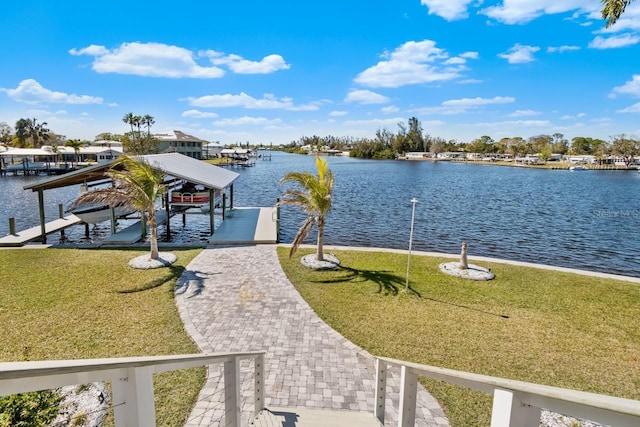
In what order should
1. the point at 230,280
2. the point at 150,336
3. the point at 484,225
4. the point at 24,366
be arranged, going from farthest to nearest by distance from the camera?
the point at 484,225
the point at 230,280
the point at 150,336
the point at 24,366

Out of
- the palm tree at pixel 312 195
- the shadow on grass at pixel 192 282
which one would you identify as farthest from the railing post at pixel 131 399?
the palm tree at pixel 312 195

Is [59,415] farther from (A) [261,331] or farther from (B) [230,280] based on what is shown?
(B) [230,280]

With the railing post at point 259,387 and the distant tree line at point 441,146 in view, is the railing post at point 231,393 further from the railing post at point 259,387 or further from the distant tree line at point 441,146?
the distant tree line at point 441,146

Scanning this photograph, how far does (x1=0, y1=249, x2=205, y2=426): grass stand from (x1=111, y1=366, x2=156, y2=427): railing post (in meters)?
4.02

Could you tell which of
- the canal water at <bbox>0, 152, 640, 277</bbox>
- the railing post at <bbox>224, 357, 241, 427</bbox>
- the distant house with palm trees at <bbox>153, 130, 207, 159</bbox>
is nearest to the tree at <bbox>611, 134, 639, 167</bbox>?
the canal water at <bbox>0, 152, 640, 277</bbox>

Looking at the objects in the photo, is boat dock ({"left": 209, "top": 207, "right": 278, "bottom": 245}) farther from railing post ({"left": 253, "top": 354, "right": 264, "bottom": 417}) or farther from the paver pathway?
railing post ({"left": 253, "top": 354, "right": 264, "bottom": 417})

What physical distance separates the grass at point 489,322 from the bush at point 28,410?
202 inches

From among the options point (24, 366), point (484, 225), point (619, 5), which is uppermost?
point (619, 5)

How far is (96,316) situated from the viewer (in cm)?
854

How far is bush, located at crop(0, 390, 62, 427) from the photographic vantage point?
4.28 metres

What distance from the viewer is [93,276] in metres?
11.3

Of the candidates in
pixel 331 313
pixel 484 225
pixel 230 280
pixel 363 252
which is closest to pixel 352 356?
pixel 331 313

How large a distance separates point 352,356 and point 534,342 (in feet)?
13.1

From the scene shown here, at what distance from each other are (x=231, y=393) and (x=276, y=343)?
406 centimetres
